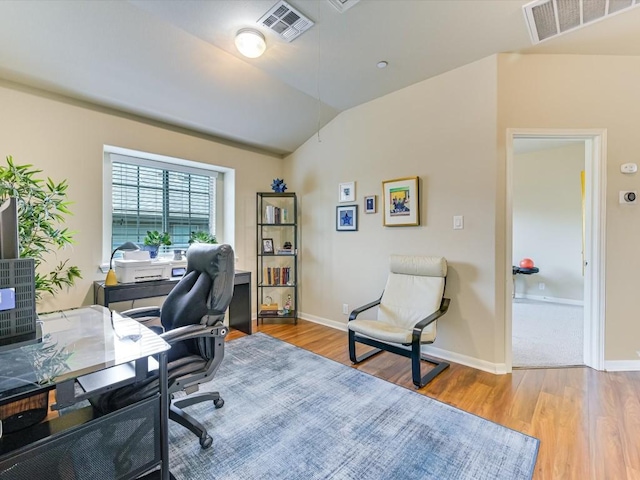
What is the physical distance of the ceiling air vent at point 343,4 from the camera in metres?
1.86

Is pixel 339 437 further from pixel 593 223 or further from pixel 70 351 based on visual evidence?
pixel 593 223

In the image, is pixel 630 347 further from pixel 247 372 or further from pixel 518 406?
pixel 247 372

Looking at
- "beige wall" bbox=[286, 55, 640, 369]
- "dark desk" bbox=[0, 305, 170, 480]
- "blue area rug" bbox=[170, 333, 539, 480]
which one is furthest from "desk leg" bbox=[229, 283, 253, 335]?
"dark desk" bbox=[0, 305, 170, 480]

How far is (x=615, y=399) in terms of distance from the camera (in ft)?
6.72

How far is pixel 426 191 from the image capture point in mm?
2881

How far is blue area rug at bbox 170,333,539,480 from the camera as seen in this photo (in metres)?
1.45

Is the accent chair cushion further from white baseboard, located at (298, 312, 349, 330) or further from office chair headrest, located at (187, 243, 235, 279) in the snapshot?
office chair headrest, located at (187, 243, 235, 279)

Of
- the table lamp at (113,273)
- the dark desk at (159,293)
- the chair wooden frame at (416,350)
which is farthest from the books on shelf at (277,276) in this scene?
the table lamp at (113,273)

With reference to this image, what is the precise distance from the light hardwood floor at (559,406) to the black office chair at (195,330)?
1.40 metres

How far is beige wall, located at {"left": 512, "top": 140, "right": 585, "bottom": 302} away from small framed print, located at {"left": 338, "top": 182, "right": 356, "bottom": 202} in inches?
151

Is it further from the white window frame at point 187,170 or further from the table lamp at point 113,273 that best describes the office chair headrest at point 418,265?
the table lamp at point 113,273

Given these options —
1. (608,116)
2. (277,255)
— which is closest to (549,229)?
(608,116)

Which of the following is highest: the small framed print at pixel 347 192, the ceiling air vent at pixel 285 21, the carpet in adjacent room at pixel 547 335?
the ceiling air vent at pixel 285 21

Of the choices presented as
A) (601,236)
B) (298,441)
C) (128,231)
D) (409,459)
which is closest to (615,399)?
(601,236)
